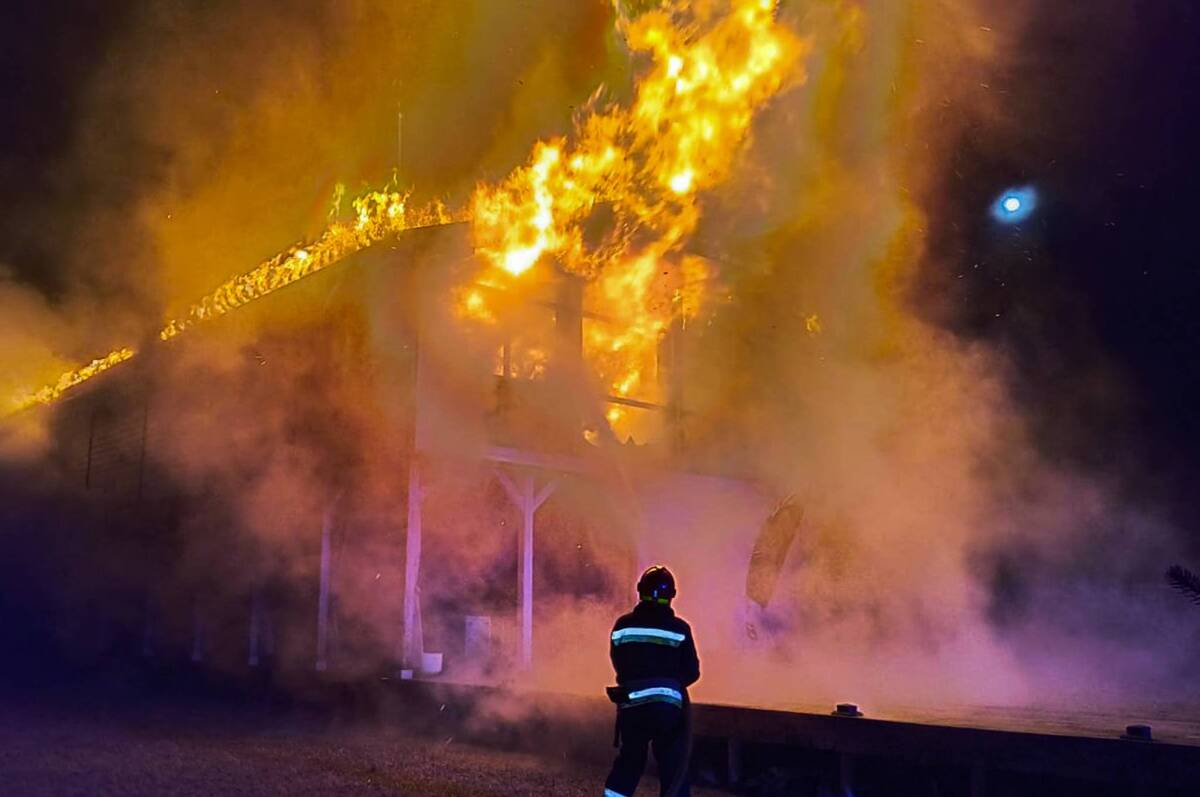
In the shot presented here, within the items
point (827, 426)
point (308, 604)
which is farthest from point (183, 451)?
point (827, 426)

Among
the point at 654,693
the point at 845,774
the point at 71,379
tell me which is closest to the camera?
the point at 654,693

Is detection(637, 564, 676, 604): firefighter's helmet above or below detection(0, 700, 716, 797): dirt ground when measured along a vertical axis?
above

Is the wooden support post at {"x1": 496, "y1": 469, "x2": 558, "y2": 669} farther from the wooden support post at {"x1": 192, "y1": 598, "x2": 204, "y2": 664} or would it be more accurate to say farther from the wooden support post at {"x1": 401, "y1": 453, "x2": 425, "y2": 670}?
the wooden support post at {"x1": 192, "y1": 598, "x2": 204, "y2": 664}

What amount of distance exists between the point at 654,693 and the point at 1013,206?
42.0ft

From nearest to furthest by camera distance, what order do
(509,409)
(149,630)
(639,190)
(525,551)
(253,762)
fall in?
(253,762), (525,551), (509,409), (639,190), (149,630)

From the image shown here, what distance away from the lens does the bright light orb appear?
49.7ft

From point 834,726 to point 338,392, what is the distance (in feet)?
28.9

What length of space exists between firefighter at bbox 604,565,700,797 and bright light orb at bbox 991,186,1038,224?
1226 centimetres

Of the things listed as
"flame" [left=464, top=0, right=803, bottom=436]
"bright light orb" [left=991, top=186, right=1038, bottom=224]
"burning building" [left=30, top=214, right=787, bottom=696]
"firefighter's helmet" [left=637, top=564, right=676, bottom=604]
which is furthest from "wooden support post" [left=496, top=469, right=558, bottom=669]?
"bright light orb" [left=991, top=186, right=1038, bottom=224]

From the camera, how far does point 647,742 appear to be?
17.1 feet

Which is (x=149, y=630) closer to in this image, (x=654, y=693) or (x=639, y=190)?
(x=639, y=190)

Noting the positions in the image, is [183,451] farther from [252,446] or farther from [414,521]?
[414,521]

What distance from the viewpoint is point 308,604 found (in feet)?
44.5

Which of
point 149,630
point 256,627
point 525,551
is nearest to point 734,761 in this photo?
point 525,551
